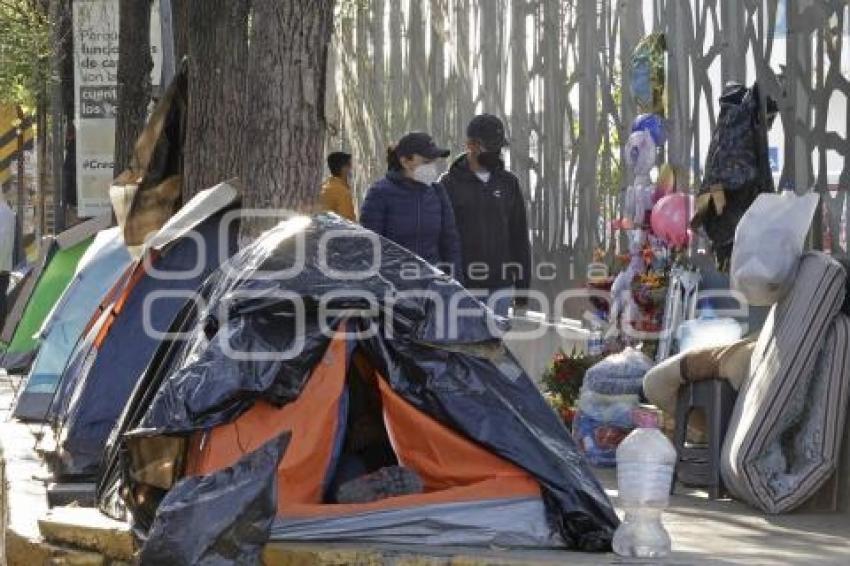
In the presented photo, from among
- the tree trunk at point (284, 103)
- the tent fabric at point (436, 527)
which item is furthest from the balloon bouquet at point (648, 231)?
the tent fabric at point (436, 527)

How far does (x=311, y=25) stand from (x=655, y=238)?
161 inches

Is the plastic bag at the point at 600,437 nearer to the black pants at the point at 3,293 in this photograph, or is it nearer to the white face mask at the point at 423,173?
the white face mask at the point at 423,173

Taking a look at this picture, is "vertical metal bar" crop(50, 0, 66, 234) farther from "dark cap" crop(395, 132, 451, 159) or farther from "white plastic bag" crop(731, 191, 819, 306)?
"white plastic bag" crop(731, 191, 819, 306)

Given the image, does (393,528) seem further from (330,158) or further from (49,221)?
(49,221)

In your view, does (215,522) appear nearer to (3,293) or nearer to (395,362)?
(395,362)

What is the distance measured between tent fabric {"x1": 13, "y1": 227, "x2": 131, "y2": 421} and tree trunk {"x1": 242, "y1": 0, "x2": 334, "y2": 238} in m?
2.75

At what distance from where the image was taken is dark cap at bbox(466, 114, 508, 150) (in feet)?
42.4

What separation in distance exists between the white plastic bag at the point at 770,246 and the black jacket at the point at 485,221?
4070mm

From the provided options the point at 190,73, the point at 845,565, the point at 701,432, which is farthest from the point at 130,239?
the point at 845,565

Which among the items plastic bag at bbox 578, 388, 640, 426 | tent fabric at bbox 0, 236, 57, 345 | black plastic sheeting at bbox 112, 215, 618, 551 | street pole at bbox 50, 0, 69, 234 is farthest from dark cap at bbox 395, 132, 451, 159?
street pole at bbox 50, 0, 69, 234

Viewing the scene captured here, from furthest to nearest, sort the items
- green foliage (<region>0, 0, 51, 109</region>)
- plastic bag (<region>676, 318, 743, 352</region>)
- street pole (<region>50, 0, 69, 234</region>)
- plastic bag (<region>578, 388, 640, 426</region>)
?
green foliage (<region>0, 0, 51, 109</region>), street pole (<region>50, 0, 69, 234</region>), plastic bag (<region>676, 318, 743, 352</region>), plastic bag (<region>578, 388, 640, 426</region>)

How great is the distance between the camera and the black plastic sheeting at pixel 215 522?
6785 millimetres

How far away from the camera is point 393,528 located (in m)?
7.09

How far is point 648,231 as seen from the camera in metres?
13.1
